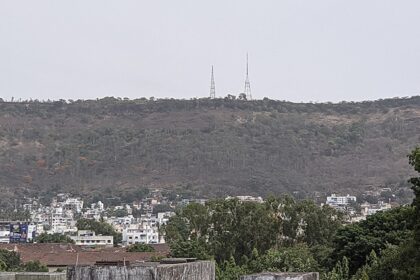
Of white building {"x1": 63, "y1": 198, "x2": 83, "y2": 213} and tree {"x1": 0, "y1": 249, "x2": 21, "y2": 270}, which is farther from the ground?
white building {"x1": 63, "y1": 198, "x2": 83, "y2": 213}

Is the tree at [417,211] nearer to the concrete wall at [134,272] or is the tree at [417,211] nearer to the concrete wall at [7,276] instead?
the concrete wall at [7,276]

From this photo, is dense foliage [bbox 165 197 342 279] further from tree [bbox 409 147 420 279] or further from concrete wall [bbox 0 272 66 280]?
concrete wall [bbox 0 272 66 280]

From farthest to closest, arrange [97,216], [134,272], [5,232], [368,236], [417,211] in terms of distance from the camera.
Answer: [97,216], [5,232], [368,236], [417,211], [134,272]

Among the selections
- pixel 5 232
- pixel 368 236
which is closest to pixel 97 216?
pixel 5 232

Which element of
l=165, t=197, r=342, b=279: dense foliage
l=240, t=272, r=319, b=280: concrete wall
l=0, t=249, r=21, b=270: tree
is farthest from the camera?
l=0, t=249, r=21, b=270: tree

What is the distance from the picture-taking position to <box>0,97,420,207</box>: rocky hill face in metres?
157

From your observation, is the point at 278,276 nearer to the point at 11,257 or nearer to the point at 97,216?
the point at 11,257

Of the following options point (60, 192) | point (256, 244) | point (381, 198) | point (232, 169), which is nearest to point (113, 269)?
point (256, 244)

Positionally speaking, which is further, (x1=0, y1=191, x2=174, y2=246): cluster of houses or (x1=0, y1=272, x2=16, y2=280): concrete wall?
(x1=0, y1=191, x2=174, y2=246): cluster of houses

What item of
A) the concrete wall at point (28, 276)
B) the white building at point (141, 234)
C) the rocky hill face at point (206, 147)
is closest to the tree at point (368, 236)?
the concrete wall at point (28, 276)

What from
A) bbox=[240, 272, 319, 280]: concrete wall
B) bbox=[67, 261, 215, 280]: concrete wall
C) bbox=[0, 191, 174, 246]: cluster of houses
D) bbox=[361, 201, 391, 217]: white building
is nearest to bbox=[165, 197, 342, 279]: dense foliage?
bbox=[240, 272, 319, 280]: concrete wall

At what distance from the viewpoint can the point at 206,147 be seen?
165m

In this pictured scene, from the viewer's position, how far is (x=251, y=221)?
4294 centimetres

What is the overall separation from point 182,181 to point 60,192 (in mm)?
19423
